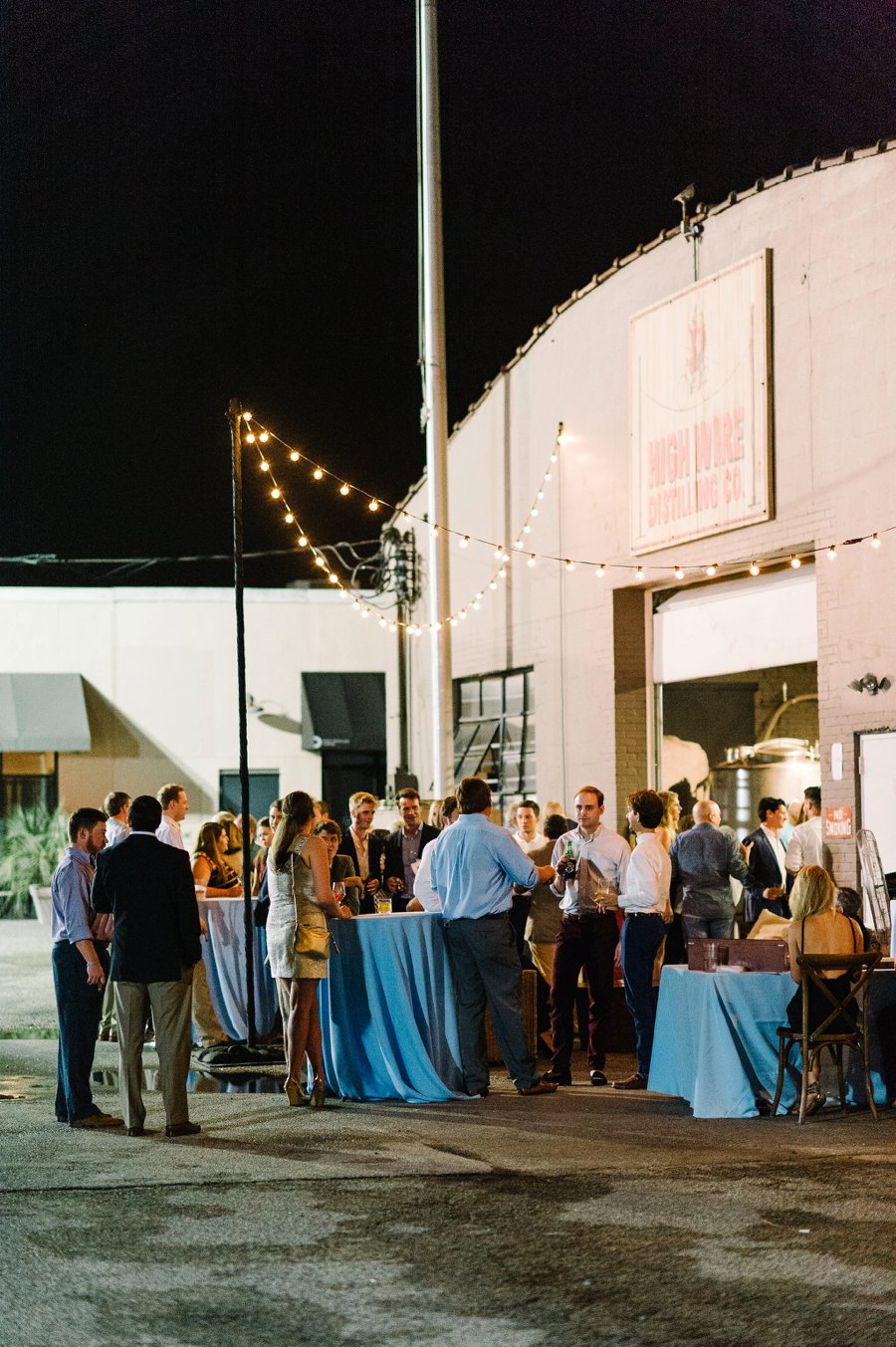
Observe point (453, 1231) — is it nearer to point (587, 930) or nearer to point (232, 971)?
point (587, 930)

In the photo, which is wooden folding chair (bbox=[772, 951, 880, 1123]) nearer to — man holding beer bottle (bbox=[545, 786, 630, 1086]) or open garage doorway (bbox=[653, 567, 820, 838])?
man holding beer bottle (bbox=[545, 786, 630, 1086])

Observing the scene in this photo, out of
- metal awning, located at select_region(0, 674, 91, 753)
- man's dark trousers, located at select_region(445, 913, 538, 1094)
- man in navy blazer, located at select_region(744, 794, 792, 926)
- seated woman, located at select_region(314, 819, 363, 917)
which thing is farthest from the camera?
metal awning, located at select_region(0, 674, 91, 753)

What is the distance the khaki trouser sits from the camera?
28.8 feet

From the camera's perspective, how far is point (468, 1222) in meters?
6.57

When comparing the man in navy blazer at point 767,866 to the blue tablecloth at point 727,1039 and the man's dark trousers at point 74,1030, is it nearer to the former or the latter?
the blue tablecloth at point 727,1039

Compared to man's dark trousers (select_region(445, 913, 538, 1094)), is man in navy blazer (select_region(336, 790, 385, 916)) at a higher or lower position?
higher

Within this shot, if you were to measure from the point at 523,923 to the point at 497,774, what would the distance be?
26.0 ft

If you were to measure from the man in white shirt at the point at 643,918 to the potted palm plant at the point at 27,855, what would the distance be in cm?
1720

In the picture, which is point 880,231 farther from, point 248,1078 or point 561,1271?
point 561,1271

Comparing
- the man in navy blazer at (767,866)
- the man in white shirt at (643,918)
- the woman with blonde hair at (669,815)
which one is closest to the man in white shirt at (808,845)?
the man in navy blazer at (767,866)

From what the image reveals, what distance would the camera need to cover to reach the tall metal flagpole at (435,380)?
19.1 m

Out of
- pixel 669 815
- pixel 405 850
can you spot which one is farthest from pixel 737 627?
pixel 405 850

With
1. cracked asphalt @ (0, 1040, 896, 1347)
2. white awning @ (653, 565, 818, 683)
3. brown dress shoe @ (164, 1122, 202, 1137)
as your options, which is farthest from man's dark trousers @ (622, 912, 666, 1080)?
white awning @ (653, 565, 818, 683)

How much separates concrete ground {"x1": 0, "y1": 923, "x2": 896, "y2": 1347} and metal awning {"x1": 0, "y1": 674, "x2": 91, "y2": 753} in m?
18.6
